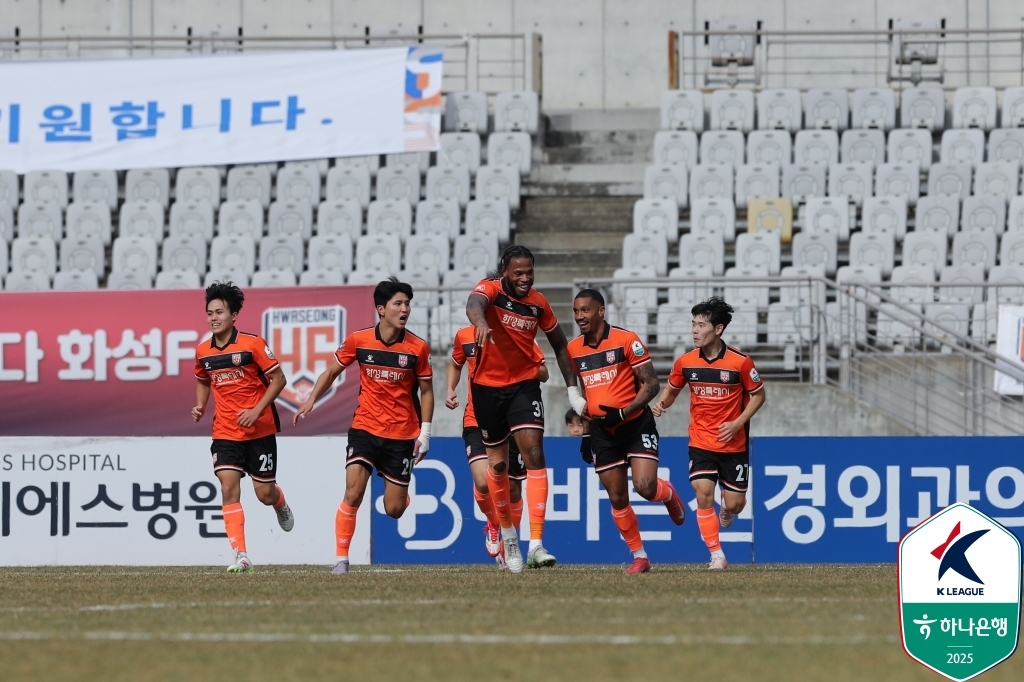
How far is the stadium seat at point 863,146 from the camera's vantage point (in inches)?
828

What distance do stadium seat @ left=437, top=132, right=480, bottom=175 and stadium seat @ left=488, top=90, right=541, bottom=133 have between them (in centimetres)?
79

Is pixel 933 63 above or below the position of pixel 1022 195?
above

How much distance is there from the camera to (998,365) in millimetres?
15969

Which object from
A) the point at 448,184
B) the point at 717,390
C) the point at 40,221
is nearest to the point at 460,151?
the point at 448,184

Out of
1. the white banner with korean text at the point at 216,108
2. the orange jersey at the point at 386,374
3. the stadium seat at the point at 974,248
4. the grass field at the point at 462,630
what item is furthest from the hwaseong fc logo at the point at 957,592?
the white banner with korean text at the point at 216,108

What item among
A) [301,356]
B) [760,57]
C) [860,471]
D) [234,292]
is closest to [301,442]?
[301,356]

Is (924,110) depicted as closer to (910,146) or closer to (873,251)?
(910,146)

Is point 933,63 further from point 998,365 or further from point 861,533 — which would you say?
point 861,533

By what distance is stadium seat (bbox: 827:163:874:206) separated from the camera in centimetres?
2017

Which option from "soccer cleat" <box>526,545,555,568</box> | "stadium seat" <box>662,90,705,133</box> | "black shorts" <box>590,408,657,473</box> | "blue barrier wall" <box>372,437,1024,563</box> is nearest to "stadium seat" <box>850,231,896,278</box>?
"stadium seat" <box>662,90,705,133</box>

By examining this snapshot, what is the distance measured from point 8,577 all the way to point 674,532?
5.62m

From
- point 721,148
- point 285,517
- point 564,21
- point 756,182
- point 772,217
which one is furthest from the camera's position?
point 564,21

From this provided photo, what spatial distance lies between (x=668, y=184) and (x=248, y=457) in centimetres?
1048

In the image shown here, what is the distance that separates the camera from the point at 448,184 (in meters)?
20.9
